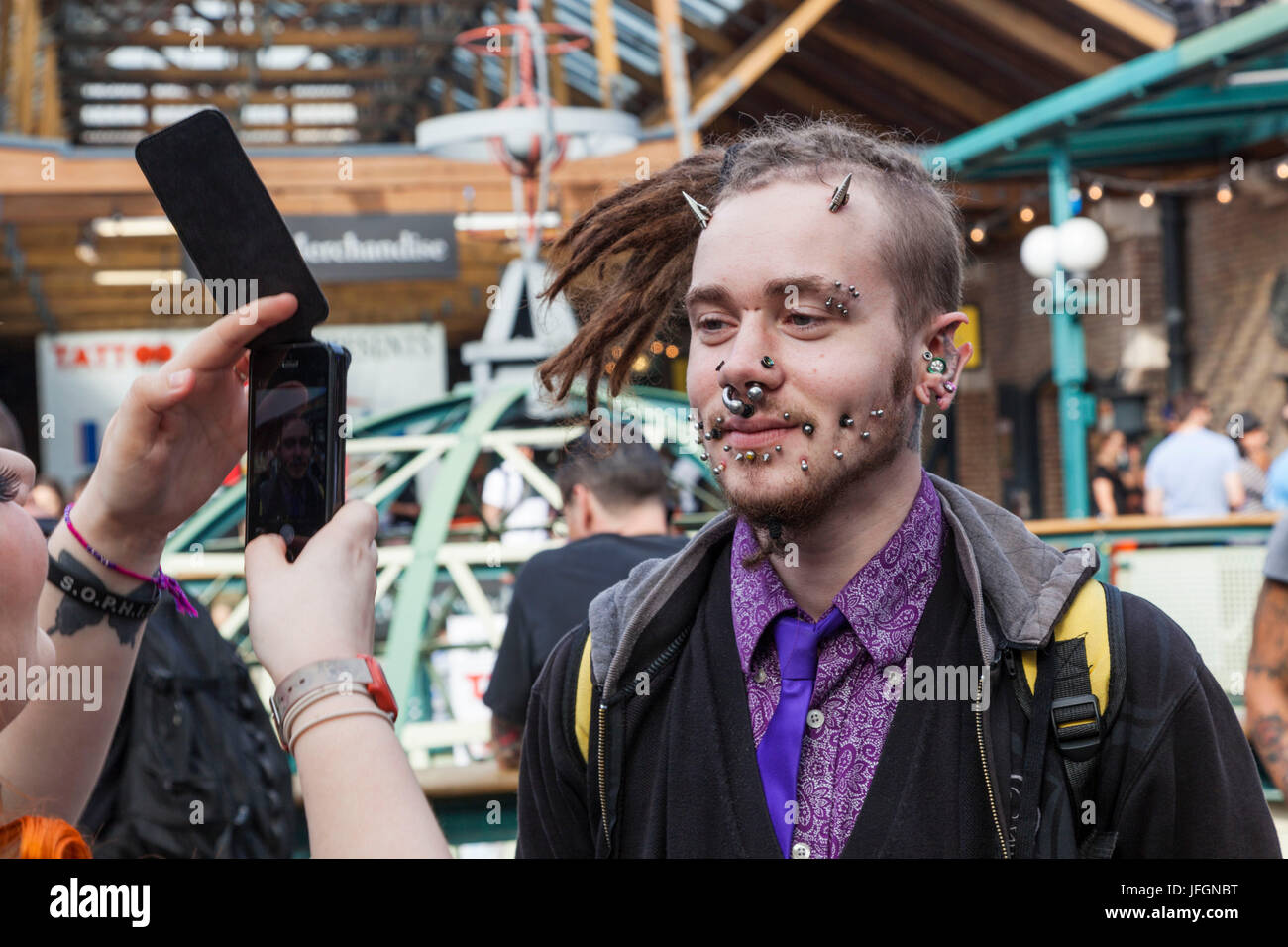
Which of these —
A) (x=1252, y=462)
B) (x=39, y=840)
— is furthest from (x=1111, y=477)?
(x=39, y=840)

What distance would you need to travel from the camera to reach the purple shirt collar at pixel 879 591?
169 cm

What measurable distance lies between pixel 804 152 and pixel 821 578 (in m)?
0.52

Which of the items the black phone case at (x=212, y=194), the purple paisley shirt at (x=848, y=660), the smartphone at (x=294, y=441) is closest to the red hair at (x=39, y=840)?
the smartphone at (x=294, y=441)

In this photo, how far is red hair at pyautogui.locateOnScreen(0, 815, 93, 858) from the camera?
1.27 metres

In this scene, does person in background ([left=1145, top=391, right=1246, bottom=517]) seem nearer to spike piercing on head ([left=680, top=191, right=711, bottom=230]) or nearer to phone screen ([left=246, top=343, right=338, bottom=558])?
spike piercing on head ([left=680, top=191, right=711, bottom=230])

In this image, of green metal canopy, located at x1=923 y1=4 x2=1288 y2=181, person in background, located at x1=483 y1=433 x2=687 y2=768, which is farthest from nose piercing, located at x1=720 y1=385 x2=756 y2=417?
green metal canopy, located at x1=923 y1=4 x2=1288 y2=181

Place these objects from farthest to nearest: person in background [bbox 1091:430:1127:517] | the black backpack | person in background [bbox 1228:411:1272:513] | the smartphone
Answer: person in background [bbox 1091:430:1127:517] → person in background [bbox 1228:411:1272:513] → the black backpack → the smartphone

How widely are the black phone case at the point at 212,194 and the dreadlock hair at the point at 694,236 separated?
637 mm

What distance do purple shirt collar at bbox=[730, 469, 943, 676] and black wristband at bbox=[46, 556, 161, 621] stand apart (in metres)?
0.73

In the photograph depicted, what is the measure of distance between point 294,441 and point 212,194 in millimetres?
244

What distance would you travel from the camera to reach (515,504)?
247 inches

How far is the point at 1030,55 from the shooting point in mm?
10750

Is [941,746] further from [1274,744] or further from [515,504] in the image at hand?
[515,504]
